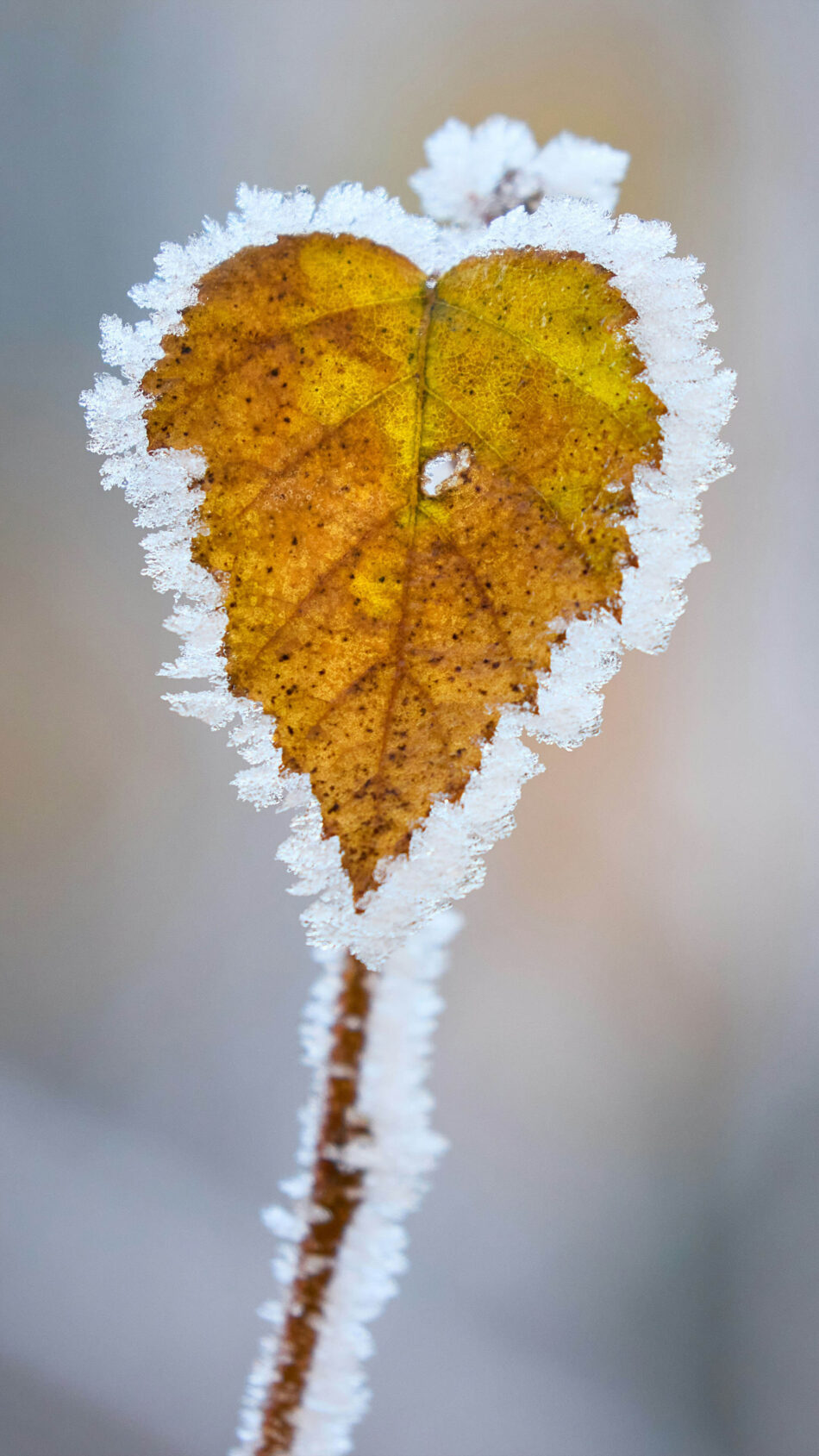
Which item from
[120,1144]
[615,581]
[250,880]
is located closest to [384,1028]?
[615,581]

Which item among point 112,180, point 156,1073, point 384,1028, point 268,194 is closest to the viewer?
point 268,194

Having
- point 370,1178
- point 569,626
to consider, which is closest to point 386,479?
point 569,626

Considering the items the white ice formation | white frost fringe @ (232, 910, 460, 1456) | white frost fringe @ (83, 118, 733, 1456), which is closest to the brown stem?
white frost fringe @ (232, 910, 460, 1456)

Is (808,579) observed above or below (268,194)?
above

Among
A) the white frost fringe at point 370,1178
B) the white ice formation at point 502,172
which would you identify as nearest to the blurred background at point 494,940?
the white frost fringe at point 370,1178

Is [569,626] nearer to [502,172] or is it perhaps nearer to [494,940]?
[502,172]

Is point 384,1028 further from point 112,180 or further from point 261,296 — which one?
point 112,180

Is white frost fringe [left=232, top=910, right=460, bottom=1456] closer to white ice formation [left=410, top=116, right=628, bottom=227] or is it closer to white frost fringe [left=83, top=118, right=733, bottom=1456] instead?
white frost fringe [left=83, top=118, right=733, bottom=1456]
